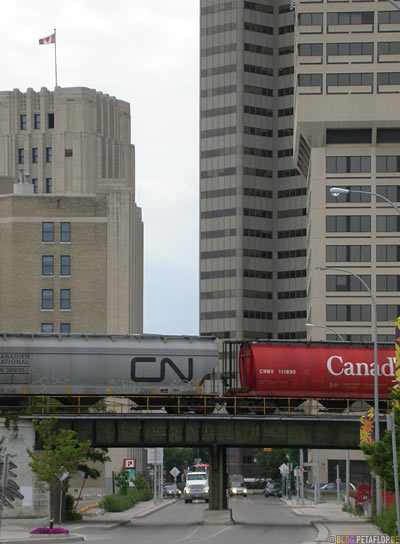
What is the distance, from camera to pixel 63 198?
379 ft

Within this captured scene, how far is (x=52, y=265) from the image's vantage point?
381ft

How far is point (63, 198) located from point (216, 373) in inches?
2580

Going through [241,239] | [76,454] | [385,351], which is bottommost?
[76,454]

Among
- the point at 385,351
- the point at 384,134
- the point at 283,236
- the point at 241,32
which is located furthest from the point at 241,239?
the point at 385,351

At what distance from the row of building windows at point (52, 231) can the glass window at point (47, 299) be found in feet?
18.1

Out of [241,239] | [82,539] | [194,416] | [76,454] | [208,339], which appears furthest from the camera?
[241,239]

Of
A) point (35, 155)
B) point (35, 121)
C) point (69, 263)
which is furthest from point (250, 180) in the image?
point (69, 263)

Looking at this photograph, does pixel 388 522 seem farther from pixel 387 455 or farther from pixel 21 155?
pixel 21 155

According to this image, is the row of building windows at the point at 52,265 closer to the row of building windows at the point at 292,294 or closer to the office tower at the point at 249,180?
the office tower at the point at 249,180

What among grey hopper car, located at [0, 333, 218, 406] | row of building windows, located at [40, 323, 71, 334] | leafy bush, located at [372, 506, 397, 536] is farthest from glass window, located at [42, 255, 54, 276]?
leafy bush, located at [372, 506, 397, 536]

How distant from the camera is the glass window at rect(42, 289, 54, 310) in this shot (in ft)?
381

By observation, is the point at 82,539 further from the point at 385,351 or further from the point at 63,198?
the point at 63,198

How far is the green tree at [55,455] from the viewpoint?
4622 centimetres

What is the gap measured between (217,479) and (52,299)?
67.5 metres
